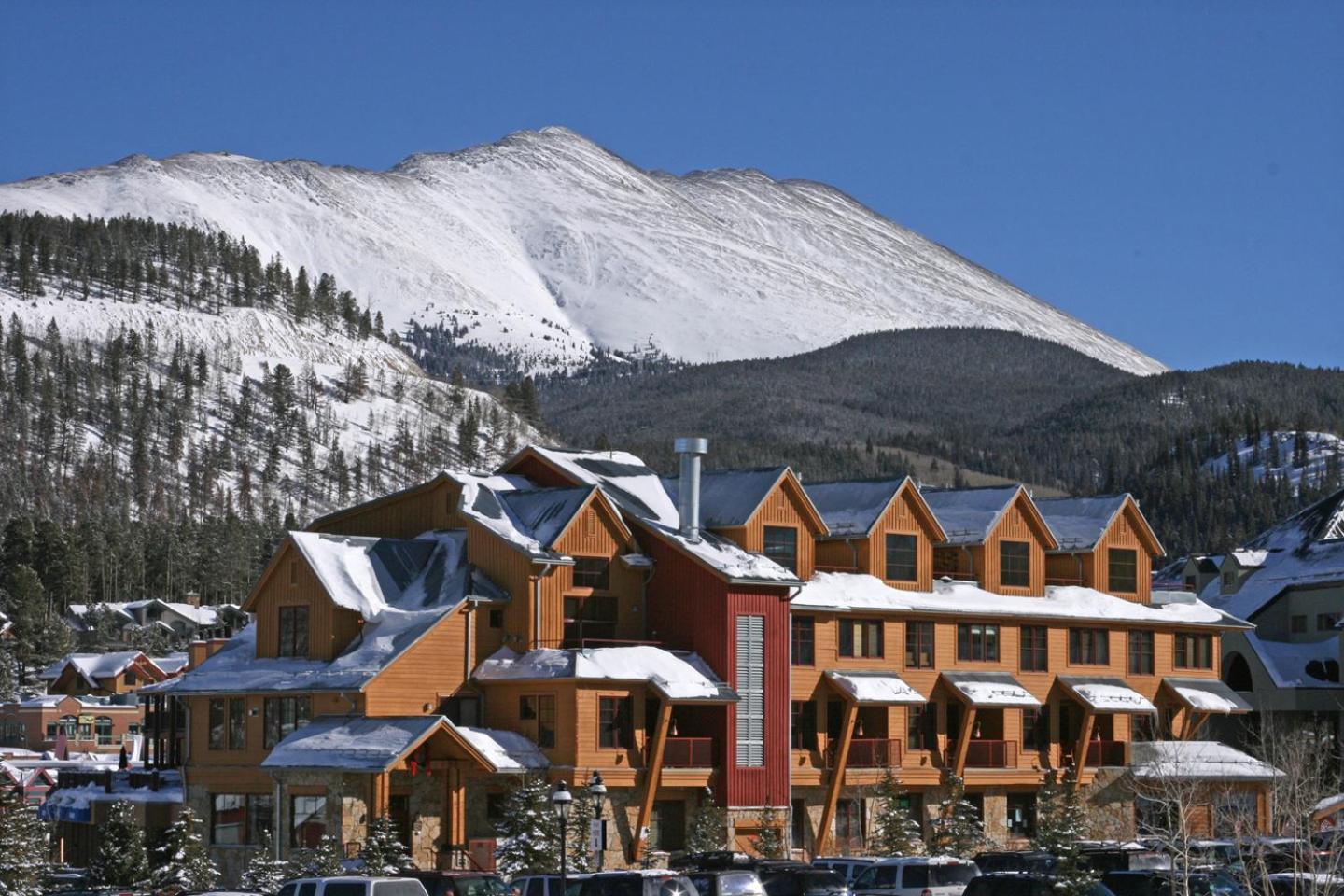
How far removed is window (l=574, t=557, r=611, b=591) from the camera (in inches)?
2697

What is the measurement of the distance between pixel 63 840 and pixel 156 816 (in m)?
8.90

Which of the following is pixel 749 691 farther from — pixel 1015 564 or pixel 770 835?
pixel 1015 564

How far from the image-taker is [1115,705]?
255 feet

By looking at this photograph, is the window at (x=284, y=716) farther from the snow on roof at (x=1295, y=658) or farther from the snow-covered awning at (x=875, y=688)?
the snow on roof at (x=1295, y=658)

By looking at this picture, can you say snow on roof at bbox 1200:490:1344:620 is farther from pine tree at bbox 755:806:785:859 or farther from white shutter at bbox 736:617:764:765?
pine tree at bbox 755:806:785:859

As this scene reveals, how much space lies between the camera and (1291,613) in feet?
330

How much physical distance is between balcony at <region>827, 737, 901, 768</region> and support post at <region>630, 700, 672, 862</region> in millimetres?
8654

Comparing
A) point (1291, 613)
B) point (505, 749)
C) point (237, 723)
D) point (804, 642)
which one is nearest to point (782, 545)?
point (804, 642)

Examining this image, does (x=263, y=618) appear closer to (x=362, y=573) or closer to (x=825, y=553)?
(x=362, y=573)

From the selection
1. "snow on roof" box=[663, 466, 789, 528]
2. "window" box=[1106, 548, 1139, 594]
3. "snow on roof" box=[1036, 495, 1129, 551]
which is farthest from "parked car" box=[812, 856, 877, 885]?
"window" box=[1106, 548, 1139, 594]

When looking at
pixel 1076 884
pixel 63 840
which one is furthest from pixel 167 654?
pixel 1076 884

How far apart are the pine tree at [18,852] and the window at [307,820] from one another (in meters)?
7.09

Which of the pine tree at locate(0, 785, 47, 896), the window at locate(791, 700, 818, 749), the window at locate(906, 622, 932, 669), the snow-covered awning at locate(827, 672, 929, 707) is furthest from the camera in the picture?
the window at locate(906, 622, 932, 669)

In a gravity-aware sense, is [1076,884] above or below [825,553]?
below
